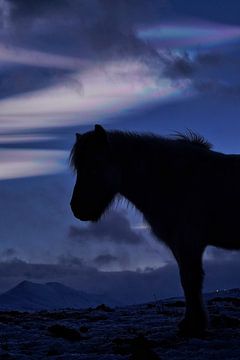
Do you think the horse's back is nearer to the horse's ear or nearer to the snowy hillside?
the snowy hillside

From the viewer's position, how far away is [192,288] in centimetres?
932

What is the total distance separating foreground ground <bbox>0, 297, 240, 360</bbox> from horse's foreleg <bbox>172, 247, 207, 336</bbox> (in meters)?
0.25

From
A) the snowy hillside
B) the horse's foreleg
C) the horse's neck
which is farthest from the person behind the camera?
the horse's neck

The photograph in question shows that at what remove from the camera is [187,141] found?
1057 centimetres

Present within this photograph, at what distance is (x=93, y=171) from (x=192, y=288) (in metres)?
2.82

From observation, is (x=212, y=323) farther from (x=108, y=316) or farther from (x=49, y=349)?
(x=108, y=316)

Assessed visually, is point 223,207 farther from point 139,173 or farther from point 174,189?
point 139,173

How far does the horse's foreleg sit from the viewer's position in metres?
9.20

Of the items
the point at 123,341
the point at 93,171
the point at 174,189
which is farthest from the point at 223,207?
the point at 123,341

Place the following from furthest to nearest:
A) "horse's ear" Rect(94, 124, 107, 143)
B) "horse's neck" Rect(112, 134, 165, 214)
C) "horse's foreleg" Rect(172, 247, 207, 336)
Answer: "horse's neck" Rect(112, 134, 165, 214)
"horse's ear" Rect(94, 124, 107, 143)
"horse's foreleg" Rect(172, 247, 207, 336)

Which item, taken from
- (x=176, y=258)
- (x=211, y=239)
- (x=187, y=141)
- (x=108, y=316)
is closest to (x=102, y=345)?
(x=176, y=258)

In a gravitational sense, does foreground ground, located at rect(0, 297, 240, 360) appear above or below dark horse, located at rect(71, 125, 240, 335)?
below

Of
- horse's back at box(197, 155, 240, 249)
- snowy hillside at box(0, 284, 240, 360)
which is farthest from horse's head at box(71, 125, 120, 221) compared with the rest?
snowy hillside at box(0, 284, 240, 360)

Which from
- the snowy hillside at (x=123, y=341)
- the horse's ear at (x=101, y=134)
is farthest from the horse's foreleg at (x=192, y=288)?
the horse's ear at (x=101, y=134)
